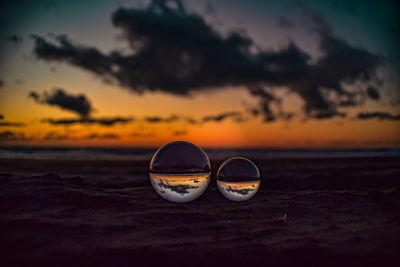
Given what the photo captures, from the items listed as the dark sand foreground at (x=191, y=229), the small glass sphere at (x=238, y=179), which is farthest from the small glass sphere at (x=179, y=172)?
the small glass sphere at (x=238, y=179)

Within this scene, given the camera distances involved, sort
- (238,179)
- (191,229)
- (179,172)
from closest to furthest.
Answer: (191,229) < (179,172) < (238,179)

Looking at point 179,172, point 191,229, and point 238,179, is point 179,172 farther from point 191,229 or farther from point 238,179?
point 238,179

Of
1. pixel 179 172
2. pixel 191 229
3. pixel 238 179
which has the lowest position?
pixel 191 229

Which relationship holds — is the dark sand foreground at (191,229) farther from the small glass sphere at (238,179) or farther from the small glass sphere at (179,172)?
the small glass sphere at (179,172)

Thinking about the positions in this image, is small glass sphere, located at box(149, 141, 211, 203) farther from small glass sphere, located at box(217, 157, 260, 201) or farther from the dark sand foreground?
small glass sphere, located at box(217, 157, 260, 201)

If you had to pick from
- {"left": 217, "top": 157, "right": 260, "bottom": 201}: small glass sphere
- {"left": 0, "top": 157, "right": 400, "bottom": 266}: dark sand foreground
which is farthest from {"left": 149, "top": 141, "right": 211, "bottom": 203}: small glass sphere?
{"left": 217, "top": 157, "right": 260, "bottom": 201}: small glass sphere

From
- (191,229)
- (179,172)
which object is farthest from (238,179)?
(191,229)
